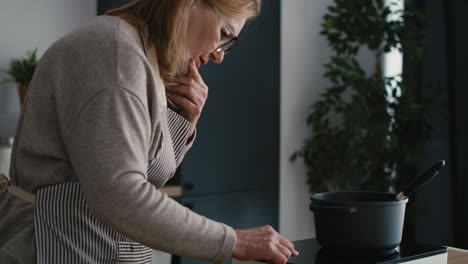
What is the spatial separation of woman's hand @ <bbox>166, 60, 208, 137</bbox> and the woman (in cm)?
17

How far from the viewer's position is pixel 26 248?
110 centimetres

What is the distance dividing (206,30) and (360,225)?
44 centimetres

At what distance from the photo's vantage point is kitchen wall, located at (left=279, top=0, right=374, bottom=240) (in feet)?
13.1

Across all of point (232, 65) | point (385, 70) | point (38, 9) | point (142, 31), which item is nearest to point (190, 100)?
point (142, 31)

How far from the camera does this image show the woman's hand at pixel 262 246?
42.5 inches

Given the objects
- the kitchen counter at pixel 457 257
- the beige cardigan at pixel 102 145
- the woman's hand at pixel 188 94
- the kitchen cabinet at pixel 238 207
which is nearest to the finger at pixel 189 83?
the woman's hand at pixel 188 94

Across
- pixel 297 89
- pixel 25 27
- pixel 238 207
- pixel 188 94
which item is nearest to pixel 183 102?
pixel 188 94

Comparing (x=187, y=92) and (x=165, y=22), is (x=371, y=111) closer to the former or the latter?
(x=187, y=92)

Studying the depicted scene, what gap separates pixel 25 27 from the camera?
11.5 feet

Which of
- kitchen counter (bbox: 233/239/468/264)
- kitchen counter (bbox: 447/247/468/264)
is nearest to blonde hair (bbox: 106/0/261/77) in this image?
kitchen counter (bbox: 233/239/468/264)

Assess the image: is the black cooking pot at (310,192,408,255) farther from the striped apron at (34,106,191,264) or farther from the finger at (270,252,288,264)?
the striped apron at (34,106,191,264)

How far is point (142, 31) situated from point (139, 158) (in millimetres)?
263

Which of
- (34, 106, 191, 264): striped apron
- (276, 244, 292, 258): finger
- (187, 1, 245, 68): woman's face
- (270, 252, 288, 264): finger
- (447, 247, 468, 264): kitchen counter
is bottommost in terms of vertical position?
(447, 247, 468, 264): kitchen counter

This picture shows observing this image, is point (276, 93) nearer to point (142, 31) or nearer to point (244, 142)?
point (244, 142)
